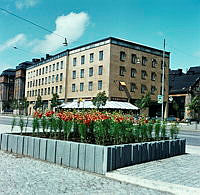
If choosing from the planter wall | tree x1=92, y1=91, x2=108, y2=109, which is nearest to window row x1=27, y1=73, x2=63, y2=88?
tree x1=92, y1=91, x2=108, y2=109

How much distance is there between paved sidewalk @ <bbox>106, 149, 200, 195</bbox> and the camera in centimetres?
556

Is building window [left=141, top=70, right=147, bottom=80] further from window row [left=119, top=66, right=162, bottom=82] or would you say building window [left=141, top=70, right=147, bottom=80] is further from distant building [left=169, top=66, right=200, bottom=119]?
distant building [left=169, top=66, right=200, bottom=119]

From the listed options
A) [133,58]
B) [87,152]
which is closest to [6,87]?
[133,58]

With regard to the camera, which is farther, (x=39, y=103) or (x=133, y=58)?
(x=39, y=103)

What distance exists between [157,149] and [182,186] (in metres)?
3.25

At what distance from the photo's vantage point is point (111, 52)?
4309cm

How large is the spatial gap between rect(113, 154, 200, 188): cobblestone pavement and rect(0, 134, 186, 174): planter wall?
0.26 m

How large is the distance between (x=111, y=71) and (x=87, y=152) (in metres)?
36.6

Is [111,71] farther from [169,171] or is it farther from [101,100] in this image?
[169,171]

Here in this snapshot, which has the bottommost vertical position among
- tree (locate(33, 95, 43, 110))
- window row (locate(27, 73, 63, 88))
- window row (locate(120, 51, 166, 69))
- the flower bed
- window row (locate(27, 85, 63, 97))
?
the flower bed

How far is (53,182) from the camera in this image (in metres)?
5.76

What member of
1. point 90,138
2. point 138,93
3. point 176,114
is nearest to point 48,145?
point 90,138

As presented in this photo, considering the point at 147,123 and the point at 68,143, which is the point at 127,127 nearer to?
the point at 147,123

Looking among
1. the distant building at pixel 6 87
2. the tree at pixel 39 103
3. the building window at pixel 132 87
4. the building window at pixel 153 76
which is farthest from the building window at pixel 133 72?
the distant building at pixel 6 87
